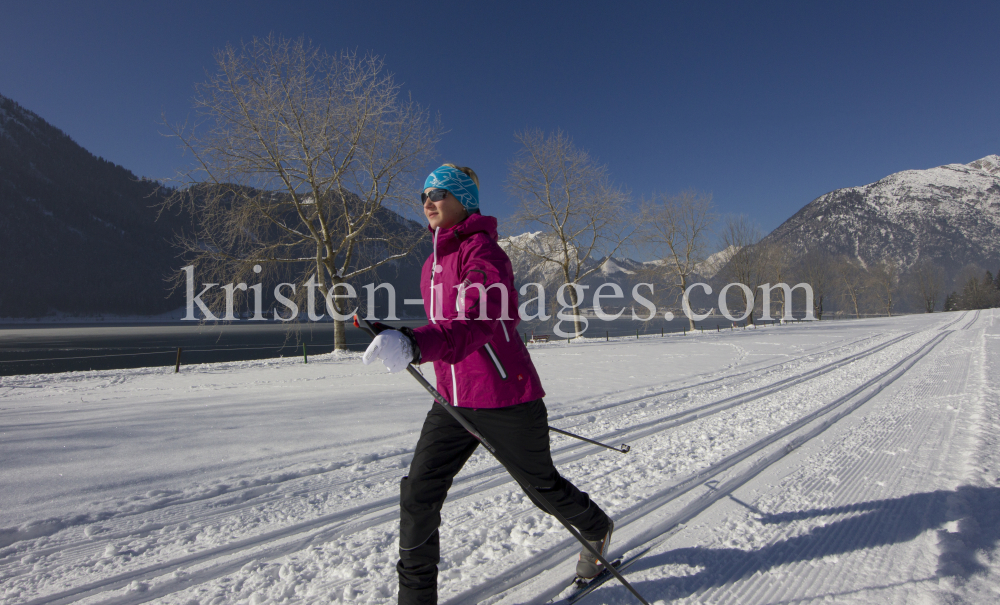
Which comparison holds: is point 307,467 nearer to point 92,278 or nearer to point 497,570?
point 497,570

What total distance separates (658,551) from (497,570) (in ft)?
2.65

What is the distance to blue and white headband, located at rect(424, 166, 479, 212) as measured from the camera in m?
1.63

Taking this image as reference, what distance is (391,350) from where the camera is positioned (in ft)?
3.83

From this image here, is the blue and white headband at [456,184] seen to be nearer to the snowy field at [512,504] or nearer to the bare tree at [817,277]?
the snowy field at [512,504]

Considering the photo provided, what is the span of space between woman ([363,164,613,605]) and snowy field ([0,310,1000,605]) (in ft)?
1.58

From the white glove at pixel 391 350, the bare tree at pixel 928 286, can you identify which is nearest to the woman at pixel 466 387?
the white glove at pixel 391 350

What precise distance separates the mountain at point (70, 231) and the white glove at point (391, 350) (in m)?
106

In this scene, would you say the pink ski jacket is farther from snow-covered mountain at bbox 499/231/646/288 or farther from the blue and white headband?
snow-covered mountain at bbox 499/231/646/288

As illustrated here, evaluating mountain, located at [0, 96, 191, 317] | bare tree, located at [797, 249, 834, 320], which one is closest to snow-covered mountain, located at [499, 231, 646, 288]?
bare tree, located at [797, 249, 834, 320]

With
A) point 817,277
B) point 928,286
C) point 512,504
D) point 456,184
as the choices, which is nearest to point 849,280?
point 817,277

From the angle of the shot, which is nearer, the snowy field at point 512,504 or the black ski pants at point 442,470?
the black ski pants at point 442,470

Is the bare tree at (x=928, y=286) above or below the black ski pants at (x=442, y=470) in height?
above

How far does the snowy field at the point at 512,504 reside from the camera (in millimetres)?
1821

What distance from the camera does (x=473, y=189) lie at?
5.62ft
